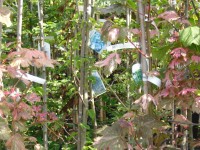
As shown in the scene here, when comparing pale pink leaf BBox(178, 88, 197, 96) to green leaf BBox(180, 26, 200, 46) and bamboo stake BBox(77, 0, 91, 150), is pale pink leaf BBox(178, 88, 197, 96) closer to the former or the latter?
green leaf BBox(180, 26, 200, 46)

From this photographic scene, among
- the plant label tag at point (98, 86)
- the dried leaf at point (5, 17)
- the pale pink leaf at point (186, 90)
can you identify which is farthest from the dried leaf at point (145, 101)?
the plant label tag at point (98, 86)

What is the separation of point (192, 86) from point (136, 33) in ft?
1.07

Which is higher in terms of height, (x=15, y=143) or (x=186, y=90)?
(x=186, y=90)

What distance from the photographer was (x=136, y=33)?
155cm

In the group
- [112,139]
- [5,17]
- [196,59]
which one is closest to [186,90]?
[196,59]

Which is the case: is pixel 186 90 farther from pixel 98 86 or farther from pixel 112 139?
pixel 98 86

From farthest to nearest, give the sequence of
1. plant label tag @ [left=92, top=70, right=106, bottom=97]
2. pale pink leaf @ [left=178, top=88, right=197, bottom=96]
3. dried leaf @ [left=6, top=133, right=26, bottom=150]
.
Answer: plant label tag @ [left=92, top=70, right=106, bottom=97] < dried leaf @ [left=6, top=133, right=26, bottom=150] < pale pink leaf @ [left=178, top=88, right=197, bottom=96]

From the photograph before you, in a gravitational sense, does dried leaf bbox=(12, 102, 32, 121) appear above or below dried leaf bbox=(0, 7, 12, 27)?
below

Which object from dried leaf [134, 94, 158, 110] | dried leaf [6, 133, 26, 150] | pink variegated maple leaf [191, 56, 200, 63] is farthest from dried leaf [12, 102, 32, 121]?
pink variegated maple leaf [191, 56, 200, 63]

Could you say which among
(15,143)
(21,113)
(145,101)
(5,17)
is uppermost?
(5,17)

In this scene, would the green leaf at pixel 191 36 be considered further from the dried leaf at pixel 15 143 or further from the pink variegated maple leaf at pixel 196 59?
the dried leaf at pixel 15 143

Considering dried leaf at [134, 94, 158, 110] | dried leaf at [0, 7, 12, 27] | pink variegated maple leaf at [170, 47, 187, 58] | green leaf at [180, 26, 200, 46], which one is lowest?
dried leaf at [134, 94, 158, 110]

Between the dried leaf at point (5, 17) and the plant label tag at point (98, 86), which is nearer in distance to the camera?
the dried leaf at point (5, 17)

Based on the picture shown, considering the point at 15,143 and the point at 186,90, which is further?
the point at 15,143
